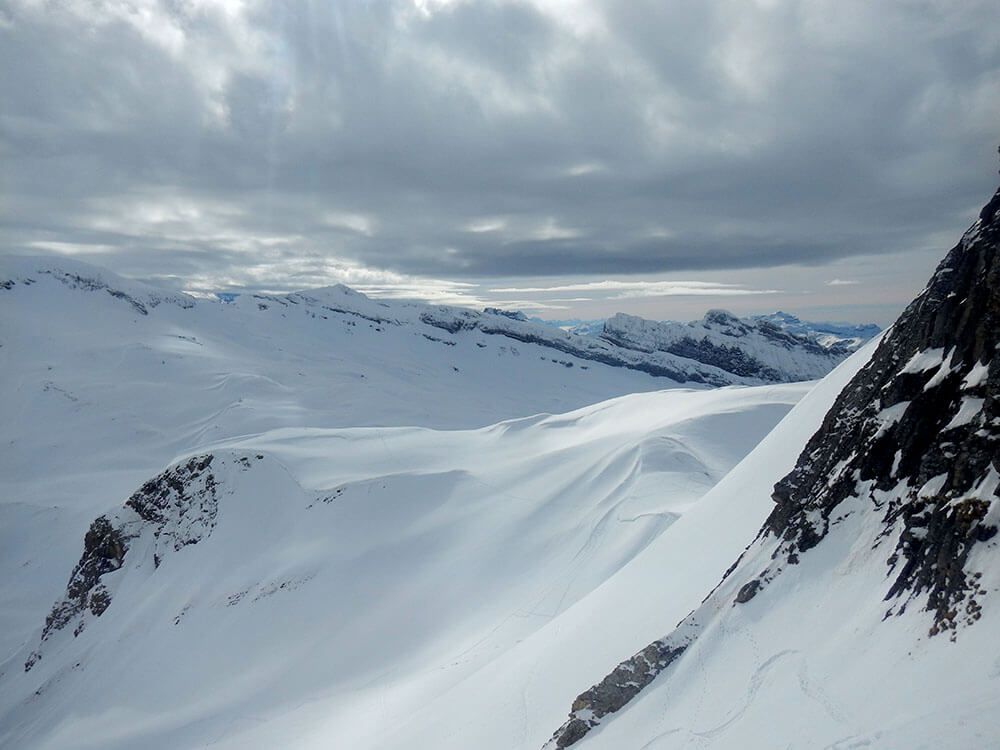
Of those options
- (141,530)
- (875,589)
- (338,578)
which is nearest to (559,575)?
(338,578)

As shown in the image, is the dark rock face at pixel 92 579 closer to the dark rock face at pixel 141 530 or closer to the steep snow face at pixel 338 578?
the dark rock face at pixel 141 530

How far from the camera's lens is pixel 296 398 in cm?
9156

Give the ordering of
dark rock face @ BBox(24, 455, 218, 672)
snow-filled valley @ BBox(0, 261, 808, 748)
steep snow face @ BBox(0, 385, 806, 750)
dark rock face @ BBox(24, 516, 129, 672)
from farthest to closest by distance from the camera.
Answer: dark rock face @ BBox(24, 455, 218, 672), dark rock face @ BBox(24, 516, 129, 672), snow-filled valley @ BBox(0, 261, 808, 748), steep snow face @ BBox(0, 385, 806, 750)

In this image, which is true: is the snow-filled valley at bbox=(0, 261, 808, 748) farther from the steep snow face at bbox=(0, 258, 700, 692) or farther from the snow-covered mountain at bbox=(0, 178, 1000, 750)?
the steep snow face at bbox=(0, 258, 700, 692)

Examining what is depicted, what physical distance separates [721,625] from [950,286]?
688cm

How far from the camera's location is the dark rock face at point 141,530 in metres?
34.6

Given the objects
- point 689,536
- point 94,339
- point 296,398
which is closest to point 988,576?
point 689,536

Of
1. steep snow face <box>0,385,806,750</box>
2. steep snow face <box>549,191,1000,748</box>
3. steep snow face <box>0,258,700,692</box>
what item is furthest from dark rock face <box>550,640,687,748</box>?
steep snow face <box>0,258,700,692</box>

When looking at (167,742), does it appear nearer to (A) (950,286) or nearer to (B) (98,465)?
(A) (950,286)

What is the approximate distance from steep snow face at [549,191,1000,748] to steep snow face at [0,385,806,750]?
3.94 m

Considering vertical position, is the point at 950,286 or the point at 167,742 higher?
the point at 950,286

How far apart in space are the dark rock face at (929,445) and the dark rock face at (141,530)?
33965 millimetres

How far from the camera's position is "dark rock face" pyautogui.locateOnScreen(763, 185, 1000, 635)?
23.8 ft

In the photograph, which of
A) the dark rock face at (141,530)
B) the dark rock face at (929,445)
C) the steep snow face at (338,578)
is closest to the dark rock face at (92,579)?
the dark rock face at (141,530)
